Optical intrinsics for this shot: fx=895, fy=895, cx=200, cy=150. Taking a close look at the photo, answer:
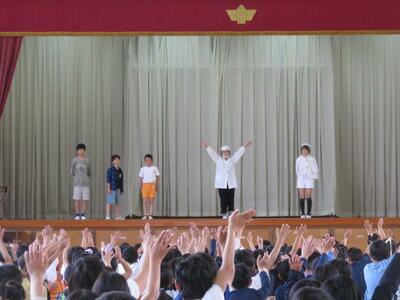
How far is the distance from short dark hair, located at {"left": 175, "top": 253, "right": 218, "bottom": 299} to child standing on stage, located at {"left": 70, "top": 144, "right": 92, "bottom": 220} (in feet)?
40.3

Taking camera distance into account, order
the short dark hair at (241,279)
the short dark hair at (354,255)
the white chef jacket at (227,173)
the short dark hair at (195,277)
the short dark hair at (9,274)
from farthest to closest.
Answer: the white chef jacket at (227,173)
the short dark hair at (354,255)
the short dark hair at (241,279)
the short dark hair at (9,274)
the short dark hair at (195,277)

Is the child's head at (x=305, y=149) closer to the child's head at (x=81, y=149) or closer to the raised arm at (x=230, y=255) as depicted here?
the child's head at (x=81, y=149)

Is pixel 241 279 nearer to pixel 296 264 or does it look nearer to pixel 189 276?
pixel 189 276

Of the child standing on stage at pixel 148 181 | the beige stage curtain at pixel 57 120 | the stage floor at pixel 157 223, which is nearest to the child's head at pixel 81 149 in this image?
the child standing on stage at pixel 148 181

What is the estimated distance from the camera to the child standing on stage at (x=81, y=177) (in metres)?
16.2

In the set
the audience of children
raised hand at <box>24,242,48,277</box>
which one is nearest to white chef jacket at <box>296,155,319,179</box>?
the audience of children

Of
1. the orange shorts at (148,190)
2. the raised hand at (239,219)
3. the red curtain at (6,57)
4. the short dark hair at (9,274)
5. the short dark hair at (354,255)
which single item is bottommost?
the short dark hair at (354,255)

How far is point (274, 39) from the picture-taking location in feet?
57.6

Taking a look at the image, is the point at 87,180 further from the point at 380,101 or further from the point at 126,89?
the point at 380,101

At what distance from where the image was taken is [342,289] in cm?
406

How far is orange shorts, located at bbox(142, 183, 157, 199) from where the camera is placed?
52.7 feet

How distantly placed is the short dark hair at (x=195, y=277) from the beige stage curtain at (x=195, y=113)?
13.4 metres
